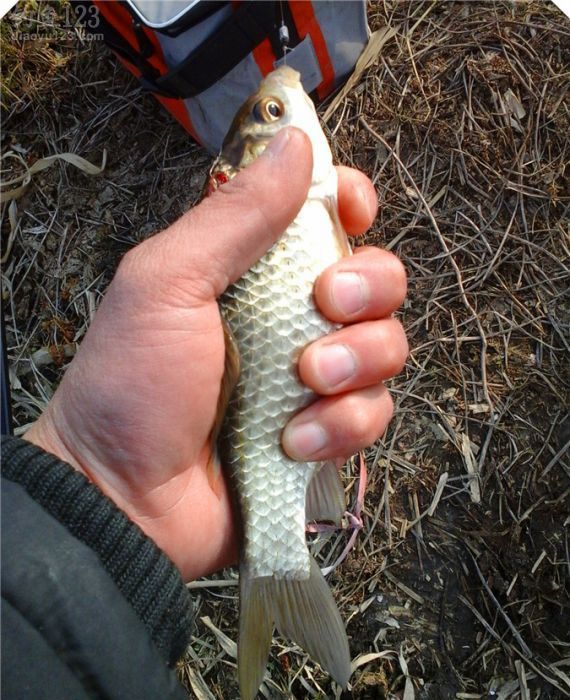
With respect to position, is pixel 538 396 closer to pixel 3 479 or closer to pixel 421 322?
pixel 421 322

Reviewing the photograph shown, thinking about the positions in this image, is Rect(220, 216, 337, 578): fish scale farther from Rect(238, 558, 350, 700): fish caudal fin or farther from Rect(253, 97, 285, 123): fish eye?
Rect(253, 97, 285, 123): fish eye

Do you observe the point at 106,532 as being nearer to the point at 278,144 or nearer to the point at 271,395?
the point at 271,395

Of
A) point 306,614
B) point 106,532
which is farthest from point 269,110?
point 306,614

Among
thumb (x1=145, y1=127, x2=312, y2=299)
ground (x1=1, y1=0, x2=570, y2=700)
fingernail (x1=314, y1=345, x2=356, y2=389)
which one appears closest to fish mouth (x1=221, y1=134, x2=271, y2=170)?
thumb (x1=145, y1=127, x2=312, y2=299)

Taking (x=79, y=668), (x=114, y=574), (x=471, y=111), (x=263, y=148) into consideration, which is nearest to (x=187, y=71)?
(x=263, y=148)

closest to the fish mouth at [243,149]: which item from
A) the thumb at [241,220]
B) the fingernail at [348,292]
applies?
the thumb at [241,220]

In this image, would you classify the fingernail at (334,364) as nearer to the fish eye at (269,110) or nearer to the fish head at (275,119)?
the fish head at (275,119)
